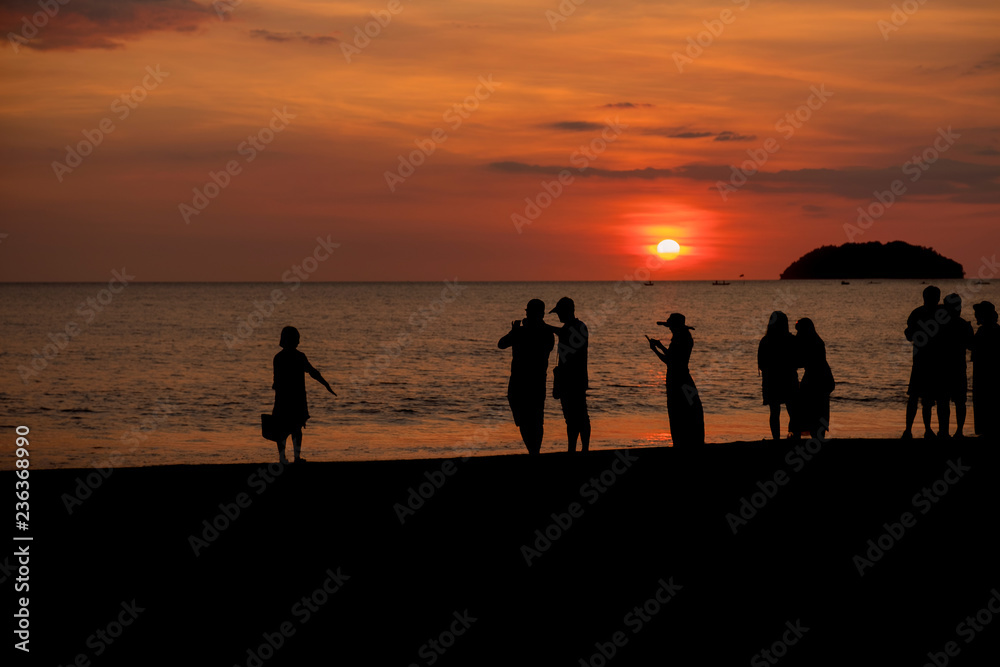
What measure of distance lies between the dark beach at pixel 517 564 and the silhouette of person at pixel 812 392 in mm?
2362

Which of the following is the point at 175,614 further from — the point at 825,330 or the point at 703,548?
the point at 825,330

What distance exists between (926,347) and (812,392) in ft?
5.11

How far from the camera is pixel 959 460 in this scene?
9.47 metres

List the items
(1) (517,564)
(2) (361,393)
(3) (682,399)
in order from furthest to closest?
(2) (361,393) → (3) (682,399) → (1) (517,564)

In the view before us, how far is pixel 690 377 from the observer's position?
33.3ft

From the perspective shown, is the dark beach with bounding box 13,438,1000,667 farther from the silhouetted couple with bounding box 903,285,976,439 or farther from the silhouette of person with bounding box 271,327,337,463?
the silhouetted couple with bounding box 903,285,976,439

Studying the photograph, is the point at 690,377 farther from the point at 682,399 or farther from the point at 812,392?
A: the point at 812,392

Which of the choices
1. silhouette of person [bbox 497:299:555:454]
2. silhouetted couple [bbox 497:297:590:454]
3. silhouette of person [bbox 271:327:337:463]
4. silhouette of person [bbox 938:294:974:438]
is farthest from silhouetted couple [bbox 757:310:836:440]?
silhouette of person [bbox 271:327:337:463]

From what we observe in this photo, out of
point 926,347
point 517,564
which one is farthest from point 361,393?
point 517,564

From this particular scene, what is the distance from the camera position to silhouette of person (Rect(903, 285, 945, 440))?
10.9 m

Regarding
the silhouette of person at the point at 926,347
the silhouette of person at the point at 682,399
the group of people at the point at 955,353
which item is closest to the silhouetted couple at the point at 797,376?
the silhouette of person at the point at 926,347

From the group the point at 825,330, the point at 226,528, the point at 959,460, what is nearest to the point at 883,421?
the point at 959,460

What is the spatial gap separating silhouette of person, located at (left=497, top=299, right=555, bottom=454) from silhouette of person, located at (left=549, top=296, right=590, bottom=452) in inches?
6.9

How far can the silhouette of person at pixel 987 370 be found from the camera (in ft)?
36.0
